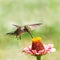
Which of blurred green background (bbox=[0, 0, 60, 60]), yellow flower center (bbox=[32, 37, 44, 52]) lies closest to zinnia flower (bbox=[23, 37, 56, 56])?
yellow flower center (bbox=[32, 37, 44, 52])

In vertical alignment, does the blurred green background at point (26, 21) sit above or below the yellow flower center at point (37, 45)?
below

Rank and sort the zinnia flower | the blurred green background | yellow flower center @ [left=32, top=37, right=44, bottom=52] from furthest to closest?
the blurred green background < yellow flower center @ [left=32, top=37, right=44, bottom=52] < the zinnia flower

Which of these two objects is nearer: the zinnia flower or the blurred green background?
the zinnia flower

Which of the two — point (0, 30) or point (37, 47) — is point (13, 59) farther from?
point (37, 47)

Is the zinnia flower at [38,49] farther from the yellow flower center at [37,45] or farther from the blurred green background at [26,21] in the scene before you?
the blurred green background at [26,21]

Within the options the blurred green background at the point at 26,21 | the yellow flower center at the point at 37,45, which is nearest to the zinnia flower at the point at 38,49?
the yellow flower center at the point at 37,45

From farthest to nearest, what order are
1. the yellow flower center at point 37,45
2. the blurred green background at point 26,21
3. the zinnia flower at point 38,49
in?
the blurred green background at point 26,21, the yellow flower center at point 37,45, the zinnia flower at point 38,49

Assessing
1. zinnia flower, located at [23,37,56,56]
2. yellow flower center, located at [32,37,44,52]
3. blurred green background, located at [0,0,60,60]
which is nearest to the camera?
zinnia flower, located at [23,37,56,56]

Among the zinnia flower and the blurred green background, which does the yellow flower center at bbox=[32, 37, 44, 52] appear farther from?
the blurred green background

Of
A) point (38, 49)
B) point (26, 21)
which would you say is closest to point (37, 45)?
point (38, 49)
